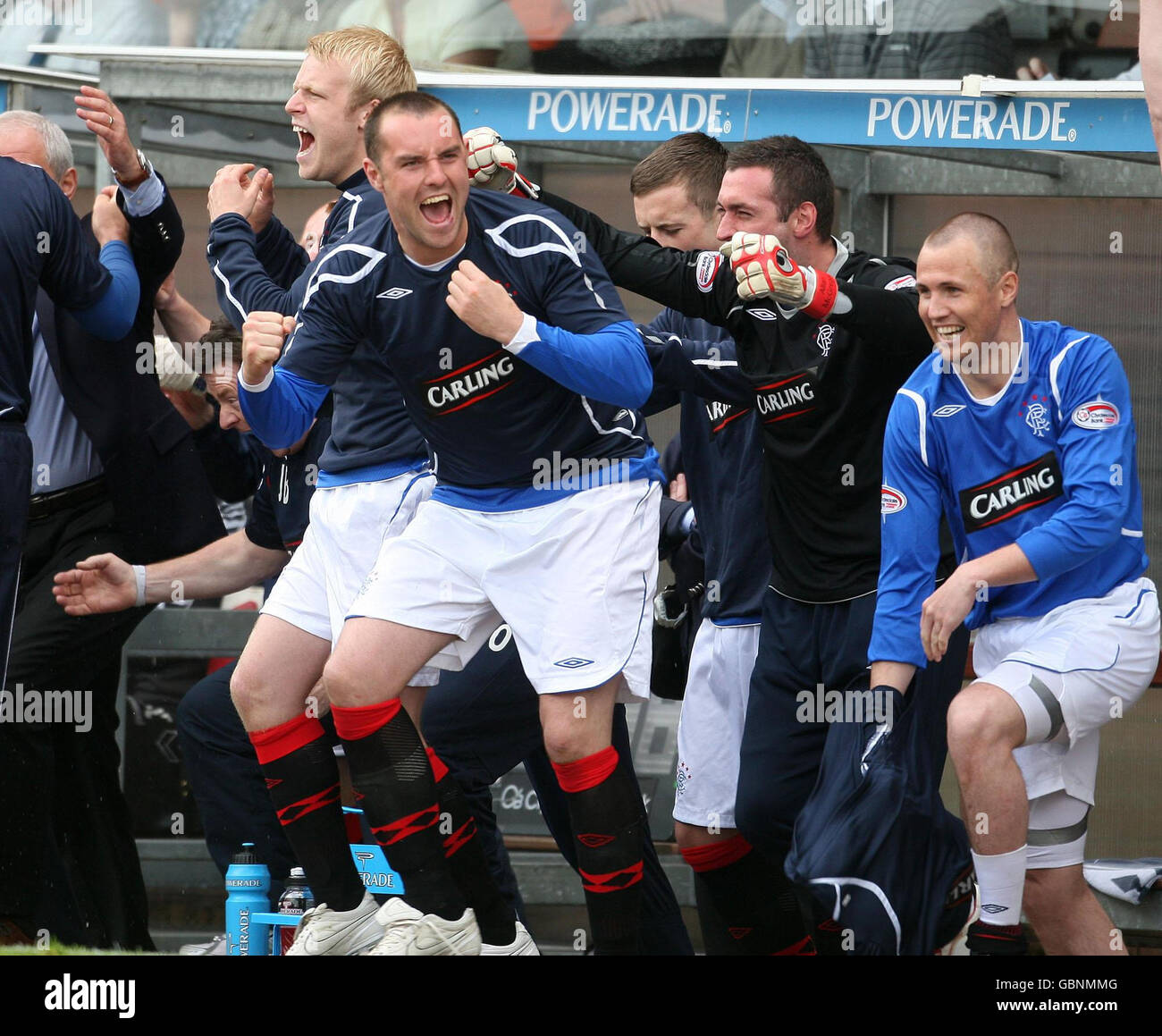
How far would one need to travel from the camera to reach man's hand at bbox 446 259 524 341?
3.60m

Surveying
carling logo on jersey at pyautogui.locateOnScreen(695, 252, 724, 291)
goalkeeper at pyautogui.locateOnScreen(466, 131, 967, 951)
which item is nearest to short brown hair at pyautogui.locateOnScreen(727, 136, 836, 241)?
goalkeeper at pyautogui.locateOnScreen(466, 131, 967, 951)

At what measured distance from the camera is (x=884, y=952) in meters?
3.80

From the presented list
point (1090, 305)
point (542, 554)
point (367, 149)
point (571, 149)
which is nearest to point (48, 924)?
point (542, 554)

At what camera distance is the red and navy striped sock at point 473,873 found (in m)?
4.00

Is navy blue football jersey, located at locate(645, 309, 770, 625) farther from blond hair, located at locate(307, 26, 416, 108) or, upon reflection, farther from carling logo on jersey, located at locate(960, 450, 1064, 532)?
blond hair, located at locate(307, 26, 416, 108)

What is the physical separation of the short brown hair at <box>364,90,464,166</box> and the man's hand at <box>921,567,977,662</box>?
1.48 metres

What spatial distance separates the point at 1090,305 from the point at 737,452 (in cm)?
164

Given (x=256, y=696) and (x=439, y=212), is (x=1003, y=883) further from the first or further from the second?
(x=439, y=212)

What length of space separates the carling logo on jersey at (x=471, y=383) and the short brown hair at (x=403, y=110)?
19.9 inches

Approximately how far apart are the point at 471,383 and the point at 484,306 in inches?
12.4

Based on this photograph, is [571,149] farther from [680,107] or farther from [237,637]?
[237,637]

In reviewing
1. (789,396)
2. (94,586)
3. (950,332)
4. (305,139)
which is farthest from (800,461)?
(94,586)

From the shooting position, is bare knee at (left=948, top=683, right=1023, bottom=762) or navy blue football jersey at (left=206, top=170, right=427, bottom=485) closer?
bare knee at (left=948, top=683, right=1023, bottom=762)

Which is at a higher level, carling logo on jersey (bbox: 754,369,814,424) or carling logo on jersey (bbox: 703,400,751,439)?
carling logo on jersey (bbox: 754,369,814,424)
